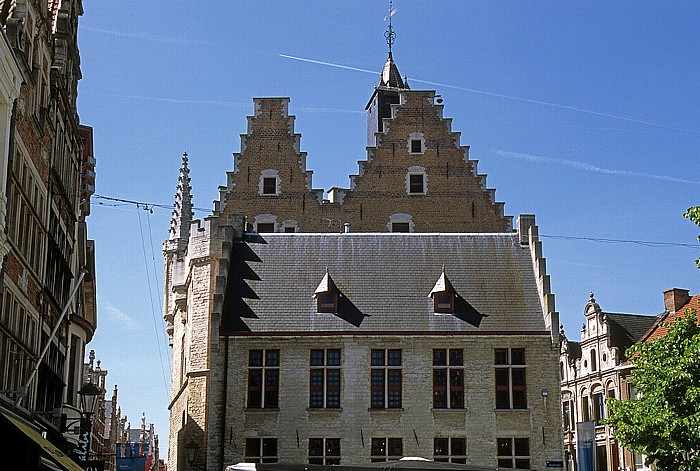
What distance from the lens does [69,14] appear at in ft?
85.7

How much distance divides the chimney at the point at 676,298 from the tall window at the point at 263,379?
71.9ft

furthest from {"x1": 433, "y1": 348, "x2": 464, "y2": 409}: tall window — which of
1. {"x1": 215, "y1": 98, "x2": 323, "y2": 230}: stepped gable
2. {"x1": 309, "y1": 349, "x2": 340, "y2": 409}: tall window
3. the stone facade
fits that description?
the stone facade

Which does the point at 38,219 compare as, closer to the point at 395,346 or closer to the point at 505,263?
the point at 395,346

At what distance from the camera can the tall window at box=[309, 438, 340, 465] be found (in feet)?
103

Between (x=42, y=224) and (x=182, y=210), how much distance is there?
22605mm

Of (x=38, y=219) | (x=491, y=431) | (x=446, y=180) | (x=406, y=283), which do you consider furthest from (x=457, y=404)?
(x=38, y=219)

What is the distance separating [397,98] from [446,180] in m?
6.56

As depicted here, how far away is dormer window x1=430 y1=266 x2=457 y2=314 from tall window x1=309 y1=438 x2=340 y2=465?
18.3 ft

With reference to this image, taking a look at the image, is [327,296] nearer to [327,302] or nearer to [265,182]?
[327,302]

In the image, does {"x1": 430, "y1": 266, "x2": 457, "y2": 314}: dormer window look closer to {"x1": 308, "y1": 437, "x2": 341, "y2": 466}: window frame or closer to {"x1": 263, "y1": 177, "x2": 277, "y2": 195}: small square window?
{"x1": 308, "y1": 437, "x2": 341, "y2": 466}: window frame

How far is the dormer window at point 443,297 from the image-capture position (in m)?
33.5


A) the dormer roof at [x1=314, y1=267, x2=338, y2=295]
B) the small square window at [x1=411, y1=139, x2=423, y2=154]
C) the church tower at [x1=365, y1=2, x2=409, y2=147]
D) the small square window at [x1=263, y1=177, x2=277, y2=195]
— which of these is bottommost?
the dormer roof at [x1=314, y1=267, x2=338, y2=295]

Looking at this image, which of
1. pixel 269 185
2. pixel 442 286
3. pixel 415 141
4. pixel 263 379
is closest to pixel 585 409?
pixel 415 141

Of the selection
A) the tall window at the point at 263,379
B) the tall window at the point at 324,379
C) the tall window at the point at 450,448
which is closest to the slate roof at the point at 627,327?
the tall window at the point at 450,448
